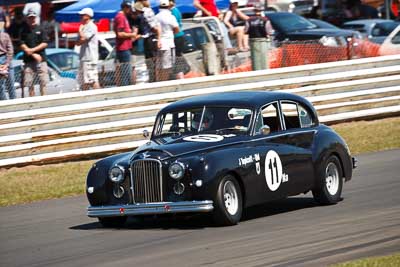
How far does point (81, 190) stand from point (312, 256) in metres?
6.10

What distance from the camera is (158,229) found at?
1020 centimetres

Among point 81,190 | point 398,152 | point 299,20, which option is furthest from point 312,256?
point 299,20

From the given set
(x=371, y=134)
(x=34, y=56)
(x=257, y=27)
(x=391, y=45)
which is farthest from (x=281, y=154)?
(x=391, y=45)

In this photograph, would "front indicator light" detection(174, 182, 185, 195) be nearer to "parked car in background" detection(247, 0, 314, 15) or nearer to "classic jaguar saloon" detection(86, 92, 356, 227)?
"classic jaguar saloon" detection(86, 92, 356, 227)

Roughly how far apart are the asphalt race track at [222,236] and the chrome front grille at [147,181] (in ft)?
1.10

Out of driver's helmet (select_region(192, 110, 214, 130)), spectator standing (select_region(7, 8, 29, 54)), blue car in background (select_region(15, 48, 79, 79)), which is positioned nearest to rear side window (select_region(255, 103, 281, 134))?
driver's helmet (select_region(192, 110, 214, 130))

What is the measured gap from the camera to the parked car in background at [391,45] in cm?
2285

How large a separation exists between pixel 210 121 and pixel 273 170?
2.94 feet

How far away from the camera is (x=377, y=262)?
305 inches

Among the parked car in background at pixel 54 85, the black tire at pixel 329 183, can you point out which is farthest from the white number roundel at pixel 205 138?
the parked car in background at pixel 54 85

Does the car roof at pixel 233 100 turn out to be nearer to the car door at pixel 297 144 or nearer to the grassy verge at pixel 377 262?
the car door at pixel 297 144

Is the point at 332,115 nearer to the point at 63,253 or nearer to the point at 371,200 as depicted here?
the point at 371,200

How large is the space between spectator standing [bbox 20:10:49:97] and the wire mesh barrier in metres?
0.02

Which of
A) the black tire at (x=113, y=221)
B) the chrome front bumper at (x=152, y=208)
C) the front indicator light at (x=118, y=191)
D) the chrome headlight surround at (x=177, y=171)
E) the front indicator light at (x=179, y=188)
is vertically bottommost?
the black tire at (x=113, y=221)
